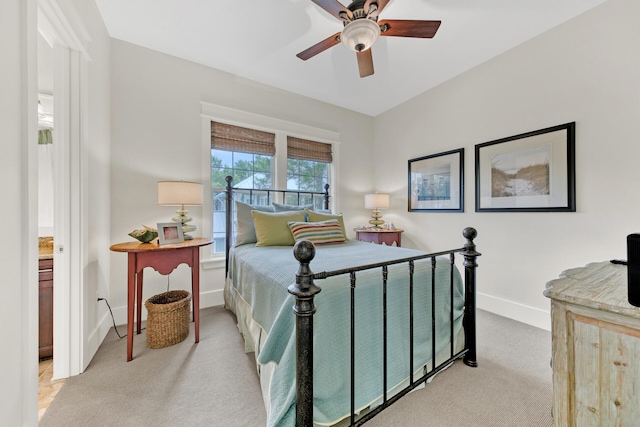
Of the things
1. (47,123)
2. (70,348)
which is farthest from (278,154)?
(70,348)

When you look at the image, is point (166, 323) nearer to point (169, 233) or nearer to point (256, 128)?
point (169, 233)

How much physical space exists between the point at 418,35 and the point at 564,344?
196cm

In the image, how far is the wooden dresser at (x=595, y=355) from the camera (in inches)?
28.2

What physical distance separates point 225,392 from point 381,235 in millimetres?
2534

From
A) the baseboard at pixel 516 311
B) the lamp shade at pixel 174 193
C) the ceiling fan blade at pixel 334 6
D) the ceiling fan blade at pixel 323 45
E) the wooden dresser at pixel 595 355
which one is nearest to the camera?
the wooden dresser at pixel 595 355

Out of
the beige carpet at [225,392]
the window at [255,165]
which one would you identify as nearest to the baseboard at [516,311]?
the beige carpet at [225,392]

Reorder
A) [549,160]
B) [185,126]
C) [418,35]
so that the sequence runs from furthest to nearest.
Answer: [185,126] < [549,160] < [418,35]

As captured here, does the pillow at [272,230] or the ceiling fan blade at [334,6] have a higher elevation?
the ceiling fan blade at [334,6]

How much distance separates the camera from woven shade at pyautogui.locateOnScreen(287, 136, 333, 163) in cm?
335

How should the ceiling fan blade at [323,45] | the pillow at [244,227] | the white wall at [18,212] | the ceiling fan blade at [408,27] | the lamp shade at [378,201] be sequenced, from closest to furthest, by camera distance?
1. the white wall at [18,212]
2. the ceiling fan blade at [408,27]
3. the ceiling fan blade at [323,45]
4. the pillow at [244,227]
5. the lamp shade at [378,201]

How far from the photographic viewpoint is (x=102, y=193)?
2068mm

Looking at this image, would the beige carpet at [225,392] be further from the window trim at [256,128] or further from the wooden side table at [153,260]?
the window trim at [256,128]

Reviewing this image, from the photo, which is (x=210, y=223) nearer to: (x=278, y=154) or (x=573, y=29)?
(x=278, y=154)

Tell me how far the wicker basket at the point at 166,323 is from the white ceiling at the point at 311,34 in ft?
7.73
